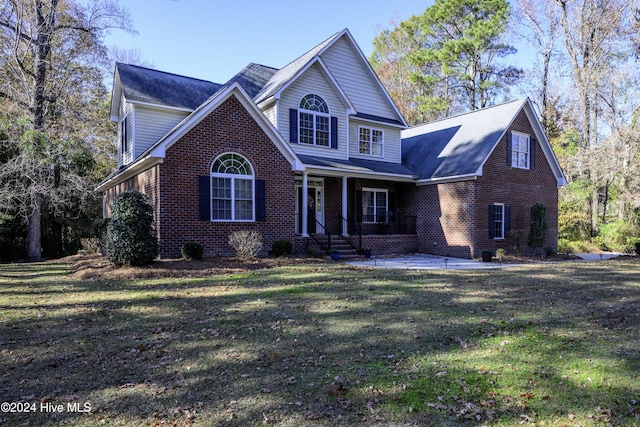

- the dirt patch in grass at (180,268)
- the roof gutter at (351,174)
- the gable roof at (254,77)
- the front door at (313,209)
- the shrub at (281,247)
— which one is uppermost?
the gable roof at (254,77)

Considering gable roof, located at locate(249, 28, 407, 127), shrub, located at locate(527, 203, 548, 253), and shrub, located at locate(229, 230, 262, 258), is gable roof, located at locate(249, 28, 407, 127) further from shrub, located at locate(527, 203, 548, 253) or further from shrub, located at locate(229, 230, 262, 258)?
shrub, located at locate(527, 203, 548, 253)

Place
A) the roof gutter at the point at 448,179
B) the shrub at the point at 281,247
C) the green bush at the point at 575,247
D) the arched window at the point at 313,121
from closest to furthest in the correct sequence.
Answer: the shrub at the point at 281,247
the roof gutter at the point at 448,179
the arched window at the point at 313,121
the green bush at the point at 575,247

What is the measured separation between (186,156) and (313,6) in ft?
38.3

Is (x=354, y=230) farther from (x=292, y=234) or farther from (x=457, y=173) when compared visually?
(x=457, y=173)

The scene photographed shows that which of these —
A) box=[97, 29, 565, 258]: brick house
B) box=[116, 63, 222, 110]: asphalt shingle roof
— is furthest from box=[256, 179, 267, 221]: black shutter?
box=[116, 63, 222, 110]: asphalt shingle roof

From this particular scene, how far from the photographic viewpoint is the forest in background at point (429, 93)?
16891 mm

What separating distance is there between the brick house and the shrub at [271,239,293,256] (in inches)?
21.2

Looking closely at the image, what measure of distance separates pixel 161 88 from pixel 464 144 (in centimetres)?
1313

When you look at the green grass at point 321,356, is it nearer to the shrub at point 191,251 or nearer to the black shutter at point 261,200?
the shrub at point 191,251

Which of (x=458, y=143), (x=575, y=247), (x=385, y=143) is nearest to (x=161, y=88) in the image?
(x=385, y=143)

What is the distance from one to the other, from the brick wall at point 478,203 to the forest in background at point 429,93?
5067 millimetres

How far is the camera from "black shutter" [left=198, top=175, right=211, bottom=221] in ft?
40.2

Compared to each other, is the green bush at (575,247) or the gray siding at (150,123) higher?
the gray siding at (150,123)

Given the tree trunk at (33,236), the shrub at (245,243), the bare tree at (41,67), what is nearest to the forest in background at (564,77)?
the shrub at (245,243)
